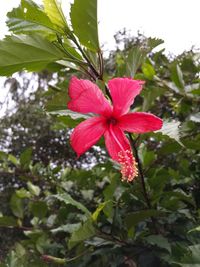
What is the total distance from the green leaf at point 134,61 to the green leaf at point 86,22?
0.47ft

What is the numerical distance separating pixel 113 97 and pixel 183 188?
116 cm

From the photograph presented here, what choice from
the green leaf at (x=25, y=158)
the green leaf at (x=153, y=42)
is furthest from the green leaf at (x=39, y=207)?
the green leaf at (x=153, y=42)

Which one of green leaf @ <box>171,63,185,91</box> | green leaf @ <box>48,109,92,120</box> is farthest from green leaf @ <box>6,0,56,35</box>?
green leaf @ <box>171,63,185,91</box>

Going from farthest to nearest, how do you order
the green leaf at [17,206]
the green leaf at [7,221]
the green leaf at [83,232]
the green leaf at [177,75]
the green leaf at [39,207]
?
the green leaf at [17,206], the green leaf at [39,207], the green leaf at [7,221], the green leaf at [177,75], the green leaf at [83,232]

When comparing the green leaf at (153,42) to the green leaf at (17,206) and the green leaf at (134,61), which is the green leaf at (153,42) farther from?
the green leaf at (17,206)

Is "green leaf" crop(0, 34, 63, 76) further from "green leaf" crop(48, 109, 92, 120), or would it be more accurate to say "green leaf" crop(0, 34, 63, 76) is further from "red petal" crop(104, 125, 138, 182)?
"red petal" crop(104, 125, 138, 182)

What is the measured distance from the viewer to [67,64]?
1.12 m

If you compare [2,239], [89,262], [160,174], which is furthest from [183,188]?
[2,239]

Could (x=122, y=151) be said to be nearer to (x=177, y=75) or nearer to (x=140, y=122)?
(x=140, y=122)

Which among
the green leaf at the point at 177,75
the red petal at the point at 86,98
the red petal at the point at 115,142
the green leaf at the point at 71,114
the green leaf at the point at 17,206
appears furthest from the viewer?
the green leaf at the point at 17,206

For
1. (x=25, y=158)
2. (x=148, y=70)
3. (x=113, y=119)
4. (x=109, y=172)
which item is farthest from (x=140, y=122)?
Result: (x=25, y=158)

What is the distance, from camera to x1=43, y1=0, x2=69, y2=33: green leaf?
0.98m

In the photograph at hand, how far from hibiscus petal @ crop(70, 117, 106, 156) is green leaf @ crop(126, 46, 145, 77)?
0.71 ft

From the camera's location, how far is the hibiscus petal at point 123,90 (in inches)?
33.8
